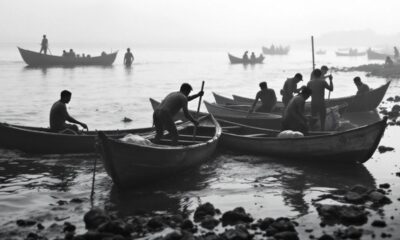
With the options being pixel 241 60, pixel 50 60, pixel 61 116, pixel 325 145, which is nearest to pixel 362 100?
pixel 325 145

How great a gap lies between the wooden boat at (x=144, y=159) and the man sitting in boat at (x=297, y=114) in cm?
202

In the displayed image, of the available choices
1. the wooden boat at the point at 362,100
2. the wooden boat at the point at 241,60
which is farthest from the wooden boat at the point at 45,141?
the wooden boat at the point at 241,60

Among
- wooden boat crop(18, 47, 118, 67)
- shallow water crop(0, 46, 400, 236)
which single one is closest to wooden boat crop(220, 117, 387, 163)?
shallow water crop(0, 46, 400, 236)

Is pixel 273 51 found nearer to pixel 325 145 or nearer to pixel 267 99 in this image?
pixel 267 99

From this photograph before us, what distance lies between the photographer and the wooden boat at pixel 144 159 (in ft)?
27.5

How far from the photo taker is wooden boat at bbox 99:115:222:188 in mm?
8367

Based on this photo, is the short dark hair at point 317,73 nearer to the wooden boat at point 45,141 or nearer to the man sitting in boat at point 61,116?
the wooden boat at point 45,141

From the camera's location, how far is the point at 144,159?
8812mm

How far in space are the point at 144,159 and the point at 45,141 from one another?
3915mm

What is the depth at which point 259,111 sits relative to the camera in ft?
51.1

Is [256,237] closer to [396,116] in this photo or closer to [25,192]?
[25,192]

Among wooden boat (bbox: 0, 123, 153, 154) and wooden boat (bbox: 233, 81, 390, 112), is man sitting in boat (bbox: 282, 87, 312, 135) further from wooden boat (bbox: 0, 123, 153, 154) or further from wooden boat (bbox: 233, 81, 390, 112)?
wooden boat (bbox: 233, 81, 390, 112)

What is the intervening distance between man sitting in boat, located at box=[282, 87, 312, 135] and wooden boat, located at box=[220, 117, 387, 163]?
632 millimetres

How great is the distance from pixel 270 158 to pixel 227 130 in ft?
6.91
